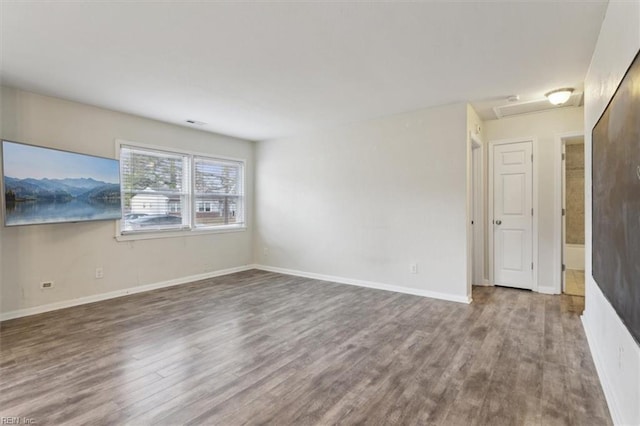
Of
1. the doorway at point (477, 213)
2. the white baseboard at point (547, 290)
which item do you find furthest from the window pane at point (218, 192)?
the white baseboard at point (547, 290)

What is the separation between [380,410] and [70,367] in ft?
7.66

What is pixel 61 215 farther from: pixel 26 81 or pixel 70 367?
pixel 70 367

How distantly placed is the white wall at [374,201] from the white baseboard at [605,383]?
1.45 metres

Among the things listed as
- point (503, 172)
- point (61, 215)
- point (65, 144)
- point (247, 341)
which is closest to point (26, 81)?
point (65, 144)

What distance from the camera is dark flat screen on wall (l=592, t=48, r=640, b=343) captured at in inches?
51.3

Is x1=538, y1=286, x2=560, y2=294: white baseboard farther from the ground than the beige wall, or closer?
closer

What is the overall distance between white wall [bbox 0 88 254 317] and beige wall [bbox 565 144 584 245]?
702 cm

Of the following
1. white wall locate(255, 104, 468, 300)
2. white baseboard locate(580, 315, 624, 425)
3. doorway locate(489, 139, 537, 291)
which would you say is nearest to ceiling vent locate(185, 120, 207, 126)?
white wall locate(255, 104, 468, 300)

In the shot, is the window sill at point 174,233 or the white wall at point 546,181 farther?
the window sill at point 174,233

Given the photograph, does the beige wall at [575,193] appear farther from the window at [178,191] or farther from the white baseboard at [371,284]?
Result: the window at [178,191]

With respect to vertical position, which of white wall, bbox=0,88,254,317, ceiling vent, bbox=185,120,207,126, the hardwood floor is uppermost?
ceiling vent, bbox=185,120,207,126

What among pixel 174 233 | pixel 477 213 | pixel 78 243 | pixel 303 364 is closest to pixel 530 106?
pixel 477 213

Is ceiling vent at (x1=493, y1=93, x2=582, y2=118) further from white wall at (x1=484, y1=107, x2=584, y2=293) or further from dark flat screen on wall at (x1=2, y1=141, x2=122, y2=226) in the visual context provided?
dark flat screen on wall at (x1=2, y1=141, x2=122, y2=226)

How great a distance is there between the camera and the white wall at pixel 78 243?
3535 millimetres
